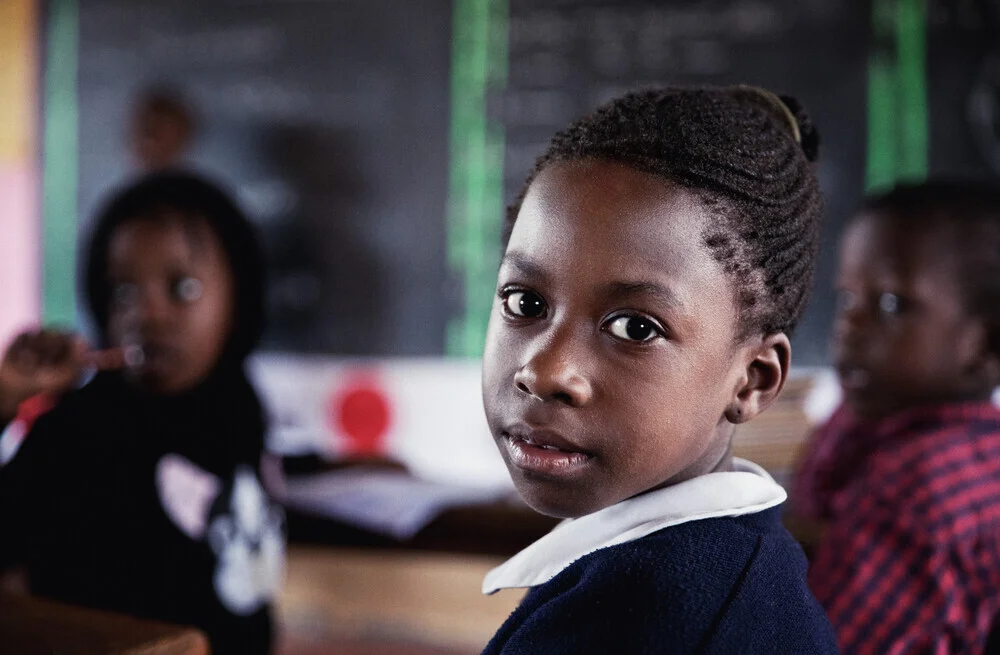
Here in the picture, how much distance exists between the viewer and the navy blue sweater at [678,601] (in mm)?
537

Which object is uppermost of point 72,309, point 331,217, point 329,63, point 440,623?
point 329,63

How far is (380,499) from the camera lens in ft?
5.55

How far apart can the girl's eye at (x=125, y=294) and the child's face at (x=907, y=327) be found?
1.01m

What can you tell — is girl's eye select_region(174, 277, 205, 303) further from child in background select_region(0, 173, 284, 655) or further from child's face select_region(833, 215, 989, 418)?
child's face select_region(833, 215, 989, 418)

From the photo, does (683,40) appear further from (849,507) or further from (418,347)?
(849,507)

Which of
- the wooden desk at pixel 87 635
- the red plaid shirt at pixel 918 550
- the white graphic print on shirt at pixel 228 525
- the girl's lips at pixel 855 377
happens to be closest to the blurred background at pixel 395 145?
the white graphic print on shirt at pixel 228 525

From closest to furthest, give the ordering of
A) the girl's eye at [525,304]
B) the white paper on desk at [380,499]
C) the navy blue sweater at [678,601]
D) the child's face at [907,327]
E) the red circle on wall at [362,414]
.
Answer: the navy blue sweater at [678,601], the girl's eye at [525,304], the child's face at [907,327], the white paper on desk at [380,499], the red circle on wall at [362,414]

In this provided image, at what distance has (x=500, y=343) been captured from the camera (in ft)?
2.15

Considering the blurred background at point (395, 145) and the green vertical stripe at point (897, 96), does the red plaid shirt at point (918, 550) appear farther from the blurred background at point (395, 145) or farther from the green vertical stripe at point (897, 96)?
the green vertical stripe at point (897, 96)

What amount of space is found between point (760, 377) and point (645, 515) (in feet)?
0.48

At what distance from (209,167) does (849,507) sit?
2.49 metres

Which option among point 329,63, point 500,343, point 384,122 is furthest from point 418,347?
point 500,343

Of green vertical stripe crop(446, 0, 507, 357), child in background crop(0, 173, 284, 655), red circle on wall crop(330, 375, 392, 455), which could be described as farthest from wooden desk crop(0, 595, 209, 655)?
red circle on wall crop(330, 375, 392, 455)

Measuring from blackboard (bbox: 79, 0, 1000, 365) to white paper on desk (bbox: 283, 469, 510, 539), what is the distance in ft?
2.78
